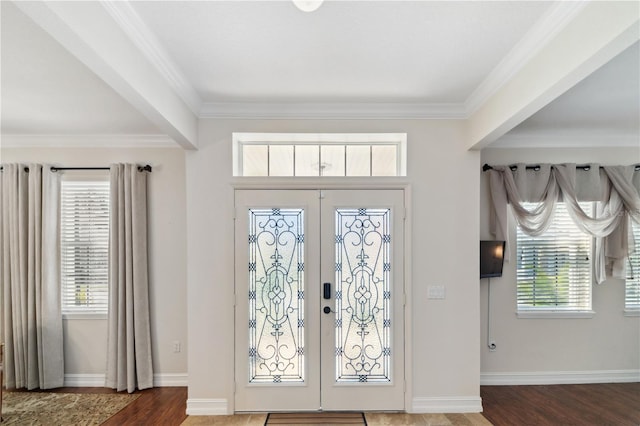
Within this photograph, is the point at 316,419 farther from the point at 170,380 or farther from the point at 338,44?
the point at 338,44

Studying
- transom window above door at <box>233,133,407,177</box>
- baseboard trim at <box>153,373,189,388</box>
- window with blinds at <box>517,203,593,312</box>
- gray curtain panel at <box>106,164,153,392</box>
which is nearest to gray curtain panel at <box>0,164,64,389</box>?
gray curtain panel at <box>106,164,153,392</box>

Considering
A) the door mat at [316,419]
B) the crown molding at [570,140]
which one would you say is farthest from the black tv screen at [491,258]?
the door mat at [316,419]

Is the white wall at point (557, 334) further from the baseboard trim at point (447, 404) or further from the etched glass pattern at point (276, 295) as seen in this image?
the etched glass pattern at point (276, 295)

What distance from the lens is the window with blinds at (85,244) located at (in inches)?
153

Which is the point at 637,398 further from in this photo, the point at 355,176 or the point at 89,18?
the point at 89,18

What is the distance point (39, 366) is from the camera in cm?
368

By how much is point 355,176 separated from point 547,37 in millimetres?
1731

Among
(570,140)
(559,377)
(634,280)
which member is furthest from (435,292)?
(634,280)

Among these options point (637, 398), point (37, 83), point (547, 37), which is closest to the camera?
point (547, 37)

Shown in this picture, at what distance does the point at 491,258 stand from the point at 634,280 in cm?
188

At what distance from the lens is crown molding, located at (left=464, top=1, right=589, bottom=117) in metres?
1.75

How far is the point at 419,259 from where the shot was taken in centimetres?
321

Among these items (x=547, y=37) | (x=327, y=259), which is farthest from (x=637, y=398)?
(x=547, y=37)

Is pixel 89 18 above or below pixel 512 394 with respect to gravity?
above
